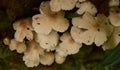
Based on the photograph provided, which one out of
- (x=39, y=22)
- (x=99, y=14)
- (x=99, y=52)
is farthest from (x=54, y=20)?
(x=99, y=52)

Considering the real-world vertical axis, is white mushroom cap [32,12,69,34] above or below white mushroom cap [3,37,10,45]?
above

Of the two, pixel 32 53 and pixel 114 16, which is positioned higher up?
pixel 114 16

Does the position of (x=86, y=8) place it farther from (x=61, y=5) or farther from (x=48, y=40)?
(x=48, y=40)

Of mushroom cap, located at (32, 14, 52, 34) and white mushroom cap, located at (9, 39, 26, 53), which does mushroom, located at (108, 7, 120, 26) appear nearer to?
mushroom cap, located at (32, 14, 52, 34)

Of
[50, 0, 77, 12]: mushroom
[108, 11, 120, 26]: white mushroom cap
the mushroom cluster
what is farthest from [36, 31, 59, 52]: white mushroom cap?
[108, 11, 120, 26]: white mushroom cap

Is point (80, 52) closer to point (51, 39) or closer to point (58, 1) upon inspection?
point (51, 39)

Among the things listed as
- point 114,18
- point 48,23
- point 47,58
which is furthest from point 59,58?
point 114,18
